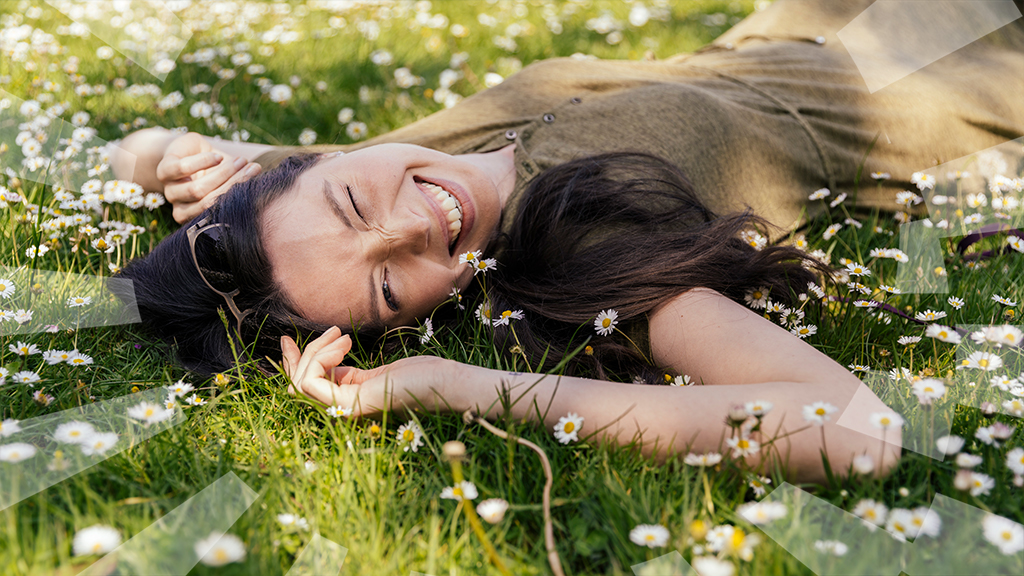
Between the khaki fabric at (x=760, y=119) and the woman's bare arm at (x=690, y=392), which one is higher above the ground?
the khaki fabric at (x=760, y=119)

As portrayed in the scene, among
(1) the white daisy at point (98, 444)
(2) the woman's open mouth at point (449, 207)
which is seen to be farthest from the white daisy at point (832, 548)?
(1) the white daisy at point (98, 444)

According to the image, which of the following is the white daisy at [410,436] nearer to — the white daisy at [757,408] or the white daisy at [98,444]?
the white daisy at [98,444]

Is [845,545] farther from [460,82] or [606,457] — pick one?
[460,82]

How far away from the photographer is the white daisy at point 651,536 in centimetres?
128

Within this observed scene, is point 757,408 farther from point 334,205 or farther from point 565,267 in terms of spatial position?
point 334,205

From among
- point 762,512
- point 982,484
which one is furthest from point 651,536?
point 982,484

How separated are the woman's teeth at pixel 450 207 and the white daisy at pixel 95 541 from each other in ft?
4.00

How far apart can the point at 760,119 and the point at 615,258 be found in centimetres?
97

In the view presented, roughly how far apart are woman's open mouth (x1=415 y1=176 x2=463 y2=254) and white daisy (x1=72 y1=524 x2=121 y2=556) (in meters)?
1.21

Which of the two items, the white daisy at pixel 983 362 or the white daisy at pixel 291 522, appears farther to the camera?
the white daisy at pixel 983 362

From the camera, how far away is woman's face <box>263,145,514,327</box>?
A: 190 centimetres

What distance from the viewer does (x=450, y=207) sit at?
213 centimetres

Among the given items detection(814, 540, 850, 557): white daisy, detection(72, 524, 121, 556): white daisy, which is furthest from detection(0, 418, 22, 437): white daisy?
detection(814, 540, 850, 557): white daisy

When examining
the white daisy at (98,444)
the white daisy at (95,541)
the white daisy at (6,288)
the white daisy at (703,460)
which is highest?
the white daisy at (6,288)
